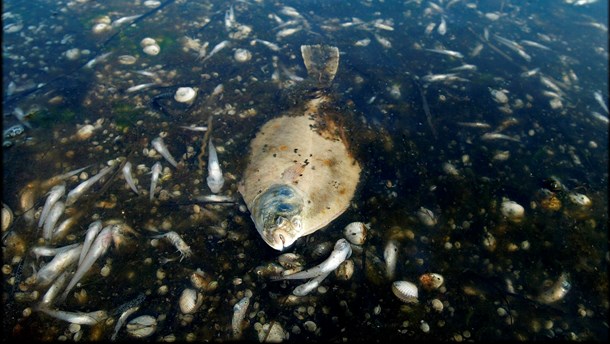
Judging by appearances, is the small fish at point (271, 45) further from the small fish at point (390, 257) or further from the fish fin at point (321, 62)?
the small fish at point (390, 257)

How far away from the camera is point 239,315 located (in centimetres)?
368

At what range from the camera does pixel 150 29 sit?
28.1 ft

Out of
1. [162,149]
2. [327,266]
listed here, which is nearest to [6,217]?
[162,149]

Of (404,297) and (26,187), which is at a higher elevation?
(404,297)

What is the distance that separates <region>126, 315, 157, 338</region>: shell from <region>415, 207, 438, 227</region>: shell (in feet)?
11.5

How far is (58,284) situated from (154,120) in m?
3.07

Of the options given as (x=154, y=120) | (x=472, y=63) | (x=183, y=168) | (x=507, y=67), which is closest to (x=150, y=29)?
(x=154, y=120)

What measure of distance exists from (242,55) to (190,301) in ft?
18.1

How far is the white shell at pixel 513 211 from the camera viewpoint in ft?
15.7

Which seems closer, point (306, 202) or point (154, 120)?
point (306, 202)

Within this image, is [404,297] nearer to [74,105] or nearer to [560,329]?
[560,329]

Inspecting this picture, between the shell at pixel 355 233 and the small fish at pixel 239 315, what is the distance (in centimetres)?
147

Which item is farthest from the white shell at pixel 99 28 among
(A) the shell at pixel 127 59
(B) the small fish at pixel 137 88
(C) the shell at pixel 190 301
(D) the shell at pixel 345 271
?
(D) the shell at pixel 345 271

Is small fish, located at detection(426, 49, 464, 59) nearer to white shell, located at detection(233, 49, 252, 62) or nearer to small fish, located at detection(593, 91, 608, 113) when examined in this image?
small fish, located at detection(593, 91, 608, 113)
